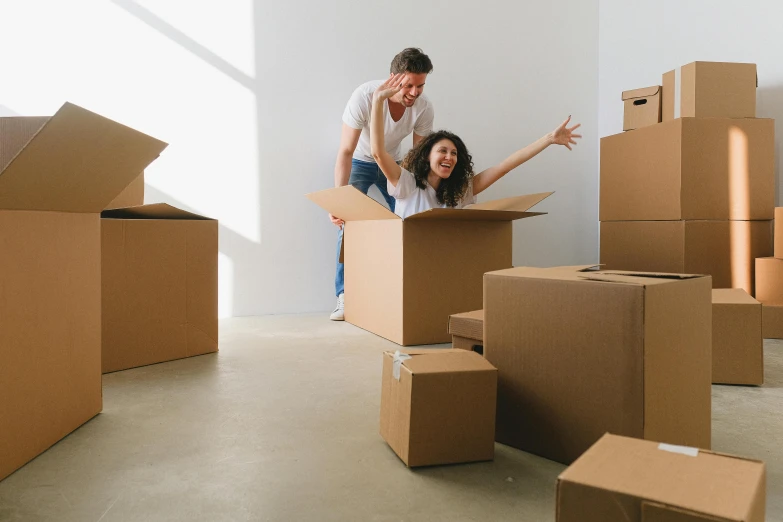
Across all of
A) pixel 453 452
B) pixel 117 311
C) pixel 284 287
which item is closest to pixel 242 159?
pixel 284 287

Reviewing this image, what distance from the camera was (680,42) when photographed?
3.20 metres

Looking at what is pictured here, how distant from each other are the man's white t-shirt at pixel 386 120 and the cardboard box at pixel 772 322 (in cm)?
155

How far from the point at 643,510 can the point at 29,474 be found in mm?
977

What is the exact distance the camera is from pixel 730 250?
102 inches

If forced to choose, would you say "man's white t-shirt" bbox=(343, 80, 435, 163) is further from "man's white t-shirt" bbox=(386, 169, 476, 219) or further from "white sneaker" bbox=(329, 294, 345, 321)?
"white sneaker" bbox=(329, 294, 345, 321)

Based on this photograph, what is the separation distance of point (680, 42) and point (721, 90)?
731 mm

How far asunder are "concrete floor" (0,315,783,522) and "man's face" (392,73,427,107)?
49.6 inches

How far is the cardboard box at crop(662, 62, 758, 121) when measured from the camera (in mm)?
2596

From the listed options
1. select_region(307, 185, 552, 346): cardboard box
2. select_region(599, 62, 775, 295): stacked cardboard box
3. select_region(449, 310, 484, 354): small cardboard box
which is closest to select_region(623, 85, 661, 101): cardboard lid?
select_region(599, 62, 775, 295): stacked cardboard box

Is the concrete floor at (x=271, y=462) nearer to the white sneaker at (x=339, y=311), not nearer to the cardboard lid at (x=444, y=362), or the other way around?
the cardboard lid at (x=444, y=362)

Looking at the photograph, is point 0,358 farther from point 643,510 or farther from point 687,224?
point 687,224

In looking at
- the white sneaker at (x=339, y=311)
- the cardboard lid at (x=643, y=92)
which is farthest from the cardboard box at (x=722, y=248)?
the white sneaker at (x=339, y=311)

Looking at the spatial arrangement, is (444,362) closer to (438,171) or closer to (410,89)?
(438,171)

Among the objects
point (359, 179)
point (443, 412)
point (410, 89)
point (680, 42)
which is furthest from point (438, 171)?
point (680, 42)
